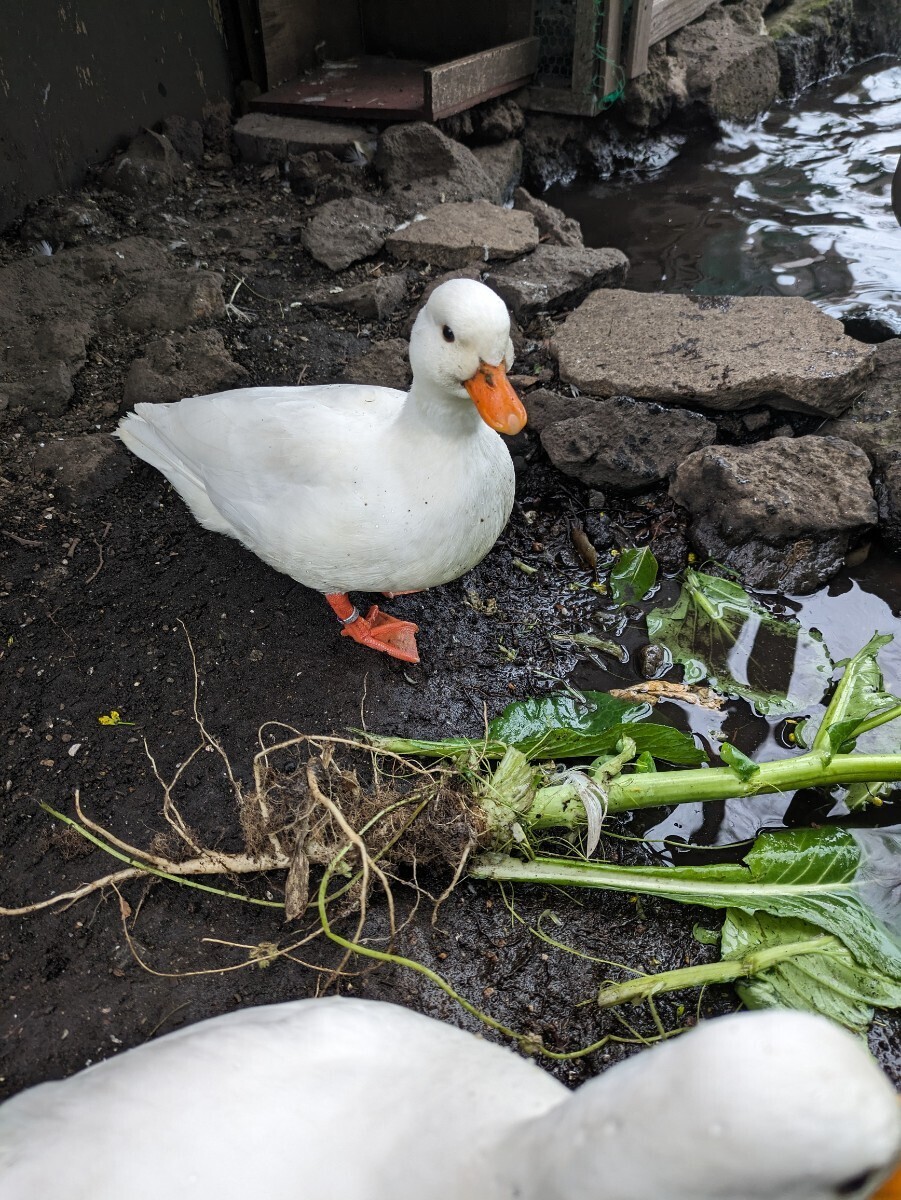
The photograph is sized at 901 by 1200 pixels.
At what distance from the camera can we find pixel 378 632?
3078 millimetres

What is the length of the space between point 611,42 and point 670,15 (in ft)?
3.80

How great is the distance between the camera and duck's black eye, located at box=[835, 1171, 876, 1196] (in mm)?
972

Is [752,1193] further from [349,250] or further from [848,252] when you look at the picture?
[848,252]

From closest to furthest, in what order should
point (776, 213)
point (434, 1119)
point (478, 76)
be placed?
point (434, 1119), point (478, 76), point (776, 213)

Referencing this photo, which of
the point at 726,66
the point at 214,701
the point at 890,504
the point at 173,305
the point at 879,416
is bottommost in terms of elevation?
the point at 214,701

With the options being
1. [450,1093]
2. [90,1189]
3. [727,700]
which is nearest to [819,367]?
[727,700]

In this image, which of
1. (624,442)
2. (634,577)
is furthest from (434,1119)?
(624,442)

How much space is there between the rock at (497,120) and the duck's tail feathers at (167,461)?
4.15 metres

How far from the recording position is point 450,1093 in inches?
51.6

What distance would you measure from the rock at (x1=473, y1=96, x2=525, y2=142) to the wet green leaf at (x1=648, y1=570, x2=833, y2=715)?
14.4 feet

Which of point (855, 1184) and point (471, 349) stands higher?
point (471, 349)

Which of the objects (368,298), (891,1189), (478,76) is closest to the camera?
(891,1189)

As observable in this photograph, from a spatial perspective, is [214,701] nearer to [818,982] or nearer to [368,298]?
[818,982]

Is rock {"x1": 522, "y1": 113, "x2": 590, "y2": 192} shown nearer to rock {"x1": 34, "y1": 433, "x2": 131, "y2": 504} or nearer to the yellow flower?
rock {"x1": 34, "y1": 433, "x2": 131, "y2": 504}
